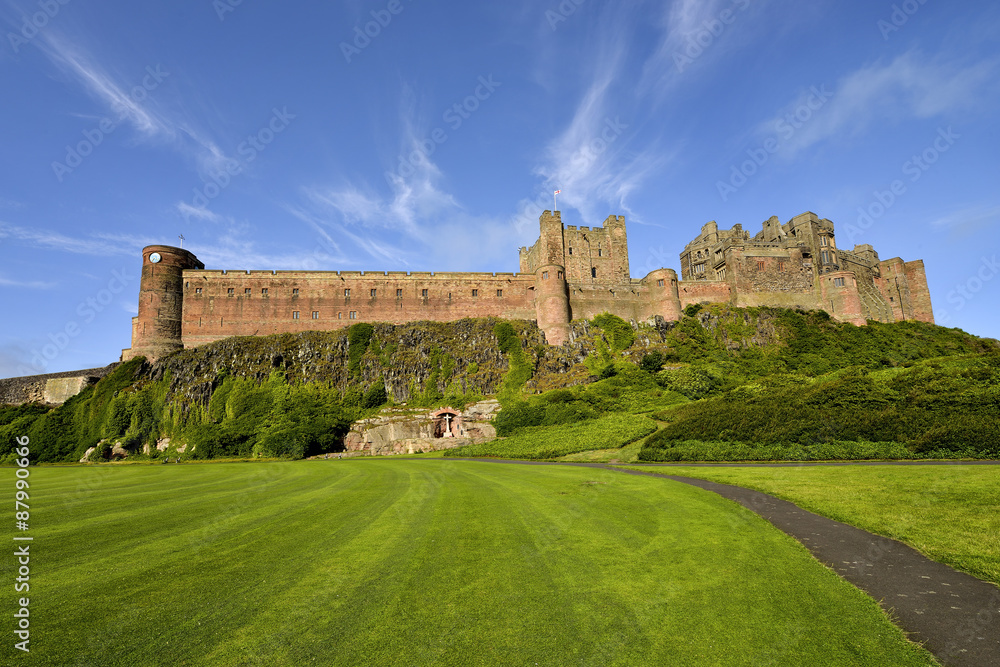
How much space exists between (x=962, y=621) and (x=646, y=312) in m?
52.0

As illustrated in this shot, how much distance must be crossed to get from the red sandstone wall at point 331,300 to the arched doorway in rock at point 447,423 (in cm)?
1624

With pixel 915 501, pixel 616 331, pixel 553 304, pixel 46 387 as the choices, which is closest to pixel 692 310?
pixel 616 331

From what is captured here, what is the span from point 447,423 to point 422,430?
273cm

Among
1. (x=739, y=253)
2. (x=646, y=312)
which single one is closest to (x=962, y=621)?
(x=646, y=312)

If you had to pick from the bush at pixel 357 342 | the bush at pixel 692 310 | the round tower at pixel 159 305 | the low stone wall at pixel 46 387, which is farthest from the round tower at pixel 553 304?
the low stone wall at pixel 46 387

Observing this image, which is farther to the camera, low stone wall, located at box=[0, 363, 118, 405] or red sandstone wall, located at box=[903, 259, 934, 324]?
red sandstone wall, located at box=[903, 259, 934, 324]

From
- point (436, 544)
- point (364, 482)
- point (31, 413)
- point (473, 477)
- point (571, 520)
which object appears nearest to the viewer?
point (436, 544)

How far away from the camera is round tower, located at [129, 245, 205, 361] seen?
5056cm

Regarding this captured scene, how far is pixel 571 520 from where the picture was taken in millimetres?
9320

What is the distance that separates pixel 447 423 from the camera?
140 feet

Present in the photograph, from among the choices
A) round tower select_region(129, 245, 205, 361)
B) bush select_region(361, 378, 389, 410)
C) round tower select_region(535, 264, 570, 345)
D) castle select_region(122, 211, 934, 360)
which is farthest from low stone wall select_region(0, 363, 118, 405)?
round tower select_region(535, 264, 570, 345)

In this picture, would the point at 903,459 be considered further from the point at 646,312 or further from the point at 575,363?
the point at 646,312

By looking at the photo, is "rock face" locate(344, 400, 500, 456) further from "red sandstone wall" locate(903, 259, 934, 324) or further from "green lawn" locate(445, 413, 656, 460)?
"red sandstone wall" locate(903, 259, 934, 324)

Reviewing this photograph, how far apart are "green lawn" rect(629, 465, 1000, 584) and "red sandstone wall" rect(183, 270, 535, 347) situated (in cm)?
4356
